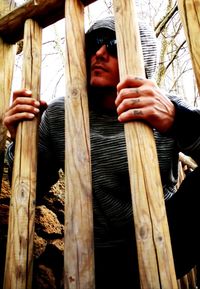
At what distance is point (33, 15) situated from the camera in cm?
151

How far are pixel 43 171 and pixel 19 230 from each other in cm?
60

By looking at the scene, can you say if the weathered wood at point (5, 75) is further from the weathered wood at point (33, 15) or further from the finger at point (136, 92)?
the finger at point (136, 92)

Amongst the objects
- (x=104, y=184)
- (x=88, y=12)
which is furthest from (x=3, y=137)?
(x=88, y=12)

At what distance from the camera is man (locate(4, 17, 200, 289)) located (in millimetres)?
1327

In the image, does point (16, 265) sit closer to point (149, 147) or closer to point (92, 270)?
point (92, 270)

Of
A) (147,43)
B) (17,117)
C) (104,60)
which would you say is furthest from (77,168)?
(147,43)

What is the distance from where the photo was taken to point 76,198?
1058 millimetres

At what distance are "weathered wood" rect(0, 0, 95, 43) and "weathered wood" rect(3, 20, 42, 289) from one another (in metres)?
0.12

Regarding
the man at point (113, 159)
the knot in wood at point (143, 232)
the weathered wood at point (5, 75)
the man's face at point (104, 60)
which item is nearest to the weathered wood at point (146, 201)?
the knot in wood at point (143, 232)

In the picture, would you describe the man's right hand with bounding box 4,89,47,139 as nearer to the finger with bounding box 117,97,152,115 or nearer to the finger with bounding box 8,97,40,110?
the finger with bounding box 8,97,40,110

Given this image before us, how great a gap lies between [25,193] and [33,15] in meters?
0.90

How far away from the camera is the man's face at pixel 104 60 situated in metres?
1.67

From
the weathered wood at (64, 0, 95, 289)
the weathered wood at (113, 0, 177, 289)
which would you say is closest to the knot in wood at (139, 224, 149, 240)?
the weathered wood at (113, 0, 177, 289)

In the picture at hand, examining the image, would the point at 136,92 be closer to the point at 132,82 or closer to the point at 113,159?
the point at 132,82
